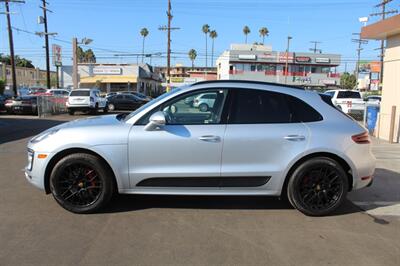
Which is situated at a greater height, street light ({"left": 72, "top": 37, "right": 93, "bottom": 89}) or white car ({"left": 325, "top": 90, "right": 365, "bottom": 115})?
street light ({"left": 72, "top": 37, "right": 93, "bottom": 89})

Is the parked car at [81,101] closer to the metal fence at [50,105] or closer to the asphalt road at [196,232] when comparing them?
the metal fence at [50,105]

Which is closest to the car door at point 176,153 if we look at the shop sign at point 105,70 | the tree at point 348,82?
the shop sign at point 105,70

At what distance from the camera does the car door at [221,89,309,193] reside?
531 centimetres

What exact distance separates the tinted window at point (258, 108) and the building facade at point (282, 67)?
72.8 meters

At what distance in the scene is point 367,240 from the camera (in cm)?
472

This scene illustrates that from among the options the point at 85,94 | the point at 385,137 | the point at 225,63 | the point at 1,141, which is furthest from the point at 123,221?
the point at 225,63

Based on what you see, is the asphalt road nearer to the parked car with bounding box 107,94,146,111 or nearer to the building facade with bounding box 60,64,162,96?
the parked car with bounding box 107,94,146,111

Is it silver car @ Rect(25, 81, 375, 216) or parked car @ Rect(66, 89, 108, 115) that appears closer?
silver car @ Rect(25, 81, 375, 216)

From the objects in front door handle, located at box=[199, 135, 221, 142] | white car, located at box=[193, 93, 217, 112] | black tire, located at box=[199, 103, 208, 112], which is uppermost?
white car, located at box=[193, 93, 217, 112]

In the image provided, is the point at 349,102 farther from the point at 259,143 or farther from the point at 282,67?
the point at 282,67

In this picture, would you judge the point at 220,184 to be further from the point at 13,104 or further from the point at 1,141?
the point at 13,104

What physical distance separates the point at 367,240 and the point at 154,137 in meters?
2.79

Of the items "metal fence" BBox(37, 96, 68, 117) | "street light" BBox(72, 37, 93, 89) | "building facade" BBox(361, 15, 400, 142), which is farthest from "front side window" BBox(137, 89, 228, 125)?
"street light" BBox(72, 37, 93, 89)

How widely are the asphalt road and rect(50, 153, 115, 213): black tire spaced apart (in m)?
0.15
